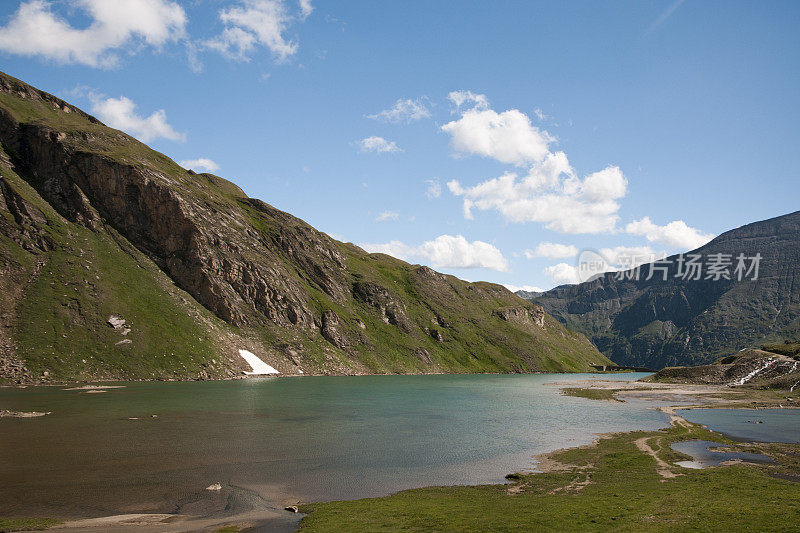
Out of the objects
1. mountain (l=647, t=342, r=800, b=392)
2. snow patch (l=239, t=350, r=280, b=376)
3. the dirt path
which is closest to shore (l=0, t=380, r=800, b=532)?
the dirt path

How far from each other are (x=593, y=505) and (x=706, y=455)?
80.2ft

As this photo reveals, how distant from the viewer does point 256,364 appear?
142 metres

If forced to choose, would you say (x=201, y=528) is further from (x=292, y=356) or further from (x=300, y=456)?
(x=292, y=356)

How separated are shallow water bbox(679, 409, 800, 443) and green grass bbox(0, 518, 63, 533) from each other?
59.6 meters

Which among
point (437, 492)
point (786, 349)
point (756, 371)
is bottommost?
point (756, 371)

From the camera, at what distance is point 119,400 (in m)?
72.9

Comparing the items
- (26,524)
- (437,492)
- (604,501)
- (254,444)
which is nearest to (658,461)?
(604,501)

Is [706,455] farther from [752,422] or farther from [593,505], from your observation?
[752,422]

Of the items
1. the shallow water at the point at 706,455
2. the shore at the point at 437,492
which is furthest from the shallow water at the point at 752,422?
the shallow water at the point at 706,455

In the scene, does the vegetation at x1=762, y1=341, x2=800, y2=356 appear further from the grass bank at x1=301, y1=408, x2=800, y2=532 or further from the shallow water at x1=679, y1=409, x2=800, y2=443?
the grass bank at x1=301, y1=408, x2=800, y2=532

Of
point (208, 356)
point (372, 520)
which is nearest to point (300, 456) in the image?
point (372, 520)

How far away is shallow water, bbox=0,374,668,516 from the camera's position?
97.5 feet

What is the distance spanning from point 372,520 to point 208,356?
117713 mm

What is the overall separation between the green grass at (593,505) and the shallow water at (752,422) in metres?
22.0
